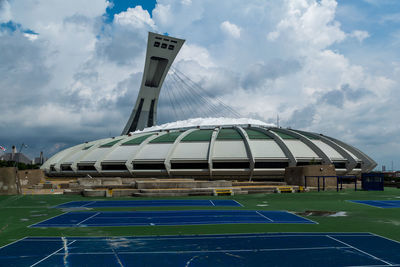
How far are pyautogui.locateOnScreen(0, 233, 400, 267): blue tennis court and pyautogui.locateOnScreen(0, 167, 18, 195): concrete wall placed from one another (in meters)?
22.6

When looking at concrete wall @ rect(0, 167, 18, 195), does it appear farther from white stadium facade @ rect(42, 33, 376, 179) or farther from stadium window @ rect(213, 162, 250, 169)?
stadium window @ rect(213, 162, 250, 169)

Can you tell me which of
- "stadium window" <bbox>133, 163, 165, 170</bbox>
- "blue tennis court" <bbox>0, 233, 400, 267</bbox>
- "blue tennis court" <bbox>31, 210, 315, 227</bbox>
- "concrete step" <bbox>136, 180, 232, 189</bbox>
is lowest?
"blue tennis court" <bbox>31, 210, 315, 227</bbox>

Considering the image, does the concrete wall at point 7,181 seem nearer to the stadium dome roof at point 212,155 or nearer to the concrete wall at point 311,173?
the stadium dome roof at point 212,155

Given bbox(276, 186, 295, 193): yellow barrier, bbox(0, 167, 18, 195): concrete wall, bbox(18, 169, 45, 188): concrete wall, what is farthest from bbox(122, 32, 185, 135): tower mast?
bbox(276, 186, 295, 193): yellow barrier

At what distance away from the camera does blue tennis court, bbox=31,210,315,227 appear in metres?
15.4

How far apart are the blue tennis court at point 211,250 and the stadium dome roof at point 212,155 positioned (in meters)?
32.9

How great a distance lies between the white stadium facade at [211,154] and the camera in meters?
45.7

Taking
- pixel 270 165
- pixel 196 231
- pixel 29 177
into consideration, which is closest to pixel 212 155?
pixel 270 165

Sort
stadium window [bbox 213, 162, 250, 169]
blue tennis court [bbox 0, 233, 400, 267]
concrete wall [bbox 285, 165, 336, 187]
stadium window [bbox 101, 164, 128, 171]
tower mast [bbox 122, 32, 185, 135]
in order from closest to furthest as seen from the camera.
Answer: blue tennis court [bbox 0, 233, 400, 267], concrete wall [bbox 285, 165, 336, 187], stadium window [bbox 213, 162, 250, 169], stadium window [bbox 101, 164, 128, 171], tower mast [bbox 122, 32, 185, 135]

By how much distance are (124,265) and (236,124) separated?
52466 mm

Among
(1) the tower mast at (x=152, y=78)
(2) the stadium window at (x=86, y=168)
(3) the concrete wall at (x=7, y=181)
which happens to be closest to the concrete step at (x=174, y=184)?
(3) the concrete wall at (x=7, y=181)

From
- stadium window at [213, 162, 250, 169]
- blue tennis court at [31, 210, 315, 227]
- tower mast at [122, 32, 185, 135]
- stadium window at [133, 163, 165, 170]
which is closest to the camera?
blue tennis court at [31, 210, 315, 227]

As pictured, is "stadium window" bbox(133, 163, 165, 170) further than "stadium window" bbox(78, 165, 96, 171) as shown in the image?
No

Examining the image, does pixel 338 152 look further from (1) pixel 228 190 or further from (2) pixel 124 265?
(2) pixel 124 265
